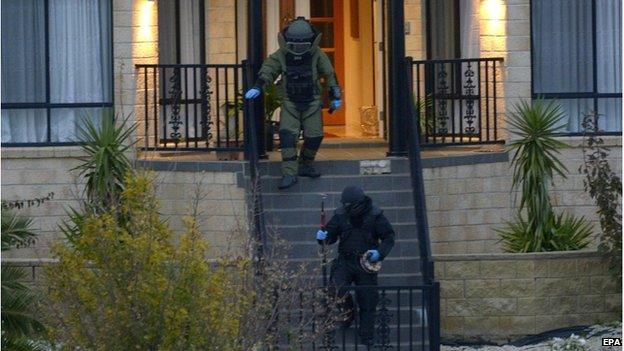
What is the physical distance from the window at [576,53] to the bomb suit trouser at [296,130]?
9.24 feet

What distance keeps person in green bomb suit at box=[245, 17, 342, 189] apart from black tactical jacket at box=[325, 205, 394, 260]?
6.35ft

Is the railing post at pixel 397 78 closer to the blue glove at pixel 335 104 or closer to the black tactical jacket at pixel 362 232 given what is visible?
the blue glove at pixel 335 104

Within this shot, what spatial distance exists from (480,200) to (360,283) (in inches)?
125

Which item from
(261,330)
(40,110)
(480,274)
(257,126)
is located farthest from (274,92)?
(261,330)

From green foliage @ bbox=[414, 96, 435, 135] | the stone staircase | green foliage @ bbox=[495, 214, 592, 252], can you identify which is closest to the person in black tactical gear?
the stone staircase

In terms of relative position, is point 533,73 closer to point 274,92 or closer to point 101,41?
point 274,92

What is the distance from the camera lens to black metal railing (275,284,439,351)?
1273 centimetres

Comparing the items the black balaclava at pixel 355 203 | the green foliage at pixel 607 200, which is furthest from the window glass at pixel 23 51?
the green foliage at pixel 607 200

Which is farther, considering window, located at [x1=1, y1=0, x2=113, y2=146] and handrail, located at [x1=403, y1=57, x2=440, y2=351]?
window, located at [x1=1, y1=0, x2=113, y2=146]

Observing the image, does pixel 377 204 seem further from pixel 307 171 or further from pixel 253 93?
pixel 253 93

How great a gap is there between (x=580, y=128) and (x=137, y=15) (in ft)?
16.6

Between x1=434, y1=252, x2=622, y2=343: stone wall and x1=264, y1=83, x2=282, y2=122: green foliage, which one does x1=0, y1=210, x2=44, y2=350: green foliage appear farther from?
x1=264, y1=83, x2=282, y2=122: green foliage

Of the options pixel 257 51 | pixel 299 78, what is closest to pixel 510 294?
pixel 299 78

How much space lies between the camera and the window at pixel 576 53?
54.5ft
